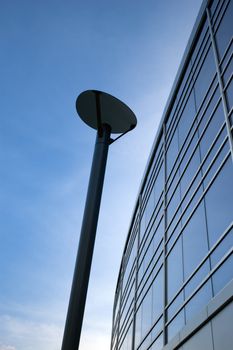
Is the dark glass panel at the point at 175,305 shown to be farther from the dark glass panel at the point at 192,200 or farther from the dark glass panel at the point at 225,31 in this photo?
the dark glass panel at the point at 225,31

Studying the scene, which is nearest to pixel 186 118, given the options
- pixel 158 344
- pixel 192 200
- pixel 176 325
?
pixel 192 200

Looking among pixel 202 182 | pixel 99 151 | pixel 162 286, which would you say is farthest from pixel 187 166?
pixel 99 151

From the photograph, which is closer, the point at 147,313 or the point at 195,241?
the point at 195,241

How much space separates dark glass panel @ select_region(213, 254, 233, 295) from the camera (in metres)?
8.71

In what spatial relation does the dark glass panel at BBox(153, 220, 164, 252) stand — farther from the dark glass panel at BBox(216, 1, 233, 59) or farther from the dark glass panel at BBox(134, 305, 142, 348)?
the dark glass panel at BBox(216, 1, 233, 59)

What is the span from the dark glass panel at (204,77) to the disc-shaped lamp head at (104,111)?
755 cm

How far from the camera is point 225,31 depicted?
12.5 metres

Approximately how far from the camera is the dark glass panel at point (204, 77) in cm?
1330

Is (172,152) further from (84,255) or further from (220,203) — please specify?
(84,255)

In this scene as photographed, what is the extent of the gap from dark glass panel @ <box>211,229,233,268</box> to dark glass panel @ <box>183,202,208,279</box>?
2.13ft

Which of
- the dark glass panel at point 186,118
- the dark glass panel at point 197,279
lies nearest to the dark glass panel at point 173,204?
the dark glass panel at point 186,118

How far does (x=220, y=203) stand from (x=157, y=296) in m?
6.36

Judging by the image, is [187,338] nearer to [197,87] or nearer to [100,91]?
[100,91]

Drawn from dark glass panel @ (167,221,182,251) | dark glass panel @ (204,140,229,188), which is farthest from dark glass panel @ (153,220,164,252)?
dark glass panel @ (204,140,229,188)
